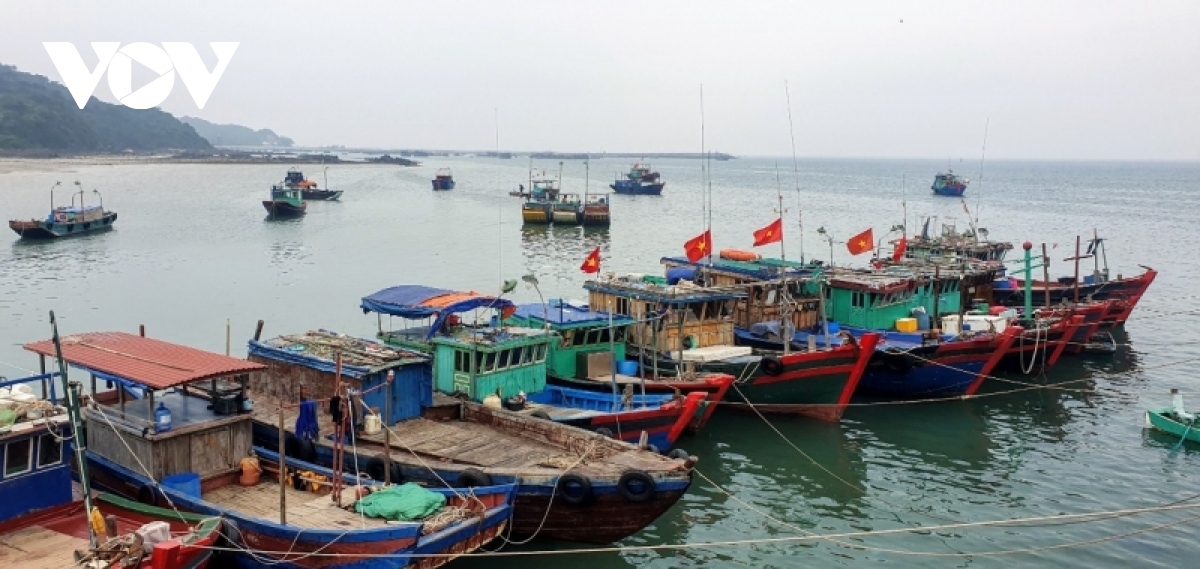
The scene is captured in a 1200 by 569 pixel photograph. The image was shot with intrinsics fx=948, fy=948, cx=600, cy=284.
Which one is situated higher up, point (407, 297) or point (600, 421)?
point (407, 297)

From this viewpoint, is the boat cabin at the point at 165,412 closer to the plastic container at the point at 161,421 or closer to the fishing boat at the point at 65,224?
the plastic container at the point at 161,421

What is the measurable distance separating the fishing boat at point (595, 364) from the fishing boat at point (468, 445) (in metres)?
2.74

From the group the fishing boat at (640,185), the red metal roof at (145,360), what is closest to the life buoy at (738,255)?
the red metal roof at (145,360)

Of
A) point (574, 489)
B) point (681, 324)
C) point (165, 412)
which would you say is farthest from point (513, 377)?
point (165, 412)

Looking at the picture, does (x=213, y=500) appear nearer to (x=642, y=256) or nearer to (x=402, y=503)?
(x=402, y=503)

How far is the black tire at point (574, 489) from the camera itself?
1670cm

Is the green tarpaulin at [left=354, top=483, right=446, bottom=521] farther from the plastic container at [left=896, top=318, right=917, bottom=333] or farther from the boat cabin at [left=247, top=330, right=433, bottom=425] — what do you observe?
the plastic container at [left=896, top=318, right=917, bottom=333]

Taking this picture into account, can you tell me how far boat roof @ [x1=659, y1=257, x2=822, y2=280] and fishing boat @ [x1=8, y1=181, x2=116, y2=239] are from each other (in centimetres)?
5222

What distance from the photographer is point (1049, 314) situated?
3341cm

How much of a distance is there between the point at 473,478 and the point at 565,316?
885 centimetres

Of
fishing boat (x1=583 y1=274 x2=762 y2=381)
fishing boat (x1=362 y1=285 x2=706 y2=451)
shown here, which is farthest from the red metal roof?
fishing boat (x1=583 y1=274 x2=762 y2=381)

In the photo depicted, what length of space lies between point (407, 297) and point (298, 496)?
24.0 feet

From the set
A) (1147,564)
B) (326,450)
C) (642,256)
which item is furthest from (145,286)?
(1147,564)

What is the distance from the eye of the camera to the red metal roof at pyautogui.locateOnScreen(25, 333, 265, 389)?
52.1 ft
